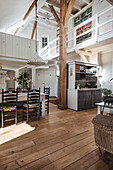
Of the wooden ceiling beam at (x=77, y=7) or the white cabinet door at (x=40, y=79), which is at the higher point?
the wooden ceiling beam at (x=77, y=7)

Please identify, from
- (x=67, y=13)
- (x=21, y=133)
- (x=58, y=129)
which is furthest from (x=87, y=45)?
(x=21, y=133)

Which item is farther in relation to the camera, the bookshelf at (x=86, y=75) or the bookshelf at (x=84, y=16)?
the bookshelf at (x=84, y=16)

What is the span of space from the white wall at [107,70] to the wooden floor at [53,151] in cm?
419

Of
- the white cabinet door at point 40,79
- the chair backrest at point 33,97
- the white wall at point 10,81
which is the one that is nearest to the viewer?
the chair backrest at point 33,97

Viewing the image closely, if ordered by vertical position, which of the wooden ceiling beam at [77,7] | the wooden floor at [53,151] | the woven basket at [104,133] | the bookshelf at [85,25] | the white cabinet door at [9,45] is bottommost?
the wooden floor at [53,151]

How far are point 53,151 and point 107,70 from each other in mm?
5541

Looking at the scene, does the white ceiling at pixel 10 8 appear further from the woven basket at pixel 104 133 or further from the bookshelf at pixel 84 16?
the bookshelf at pixel 84 16

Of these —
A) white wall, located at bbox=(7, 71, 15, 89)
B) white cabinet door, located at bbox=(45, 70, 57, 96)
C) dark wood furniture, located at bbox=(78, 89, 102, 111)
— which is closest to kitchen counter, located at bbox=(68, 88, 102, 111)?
dark wood furniture, located at bbox=(78, 89, 102, 111)

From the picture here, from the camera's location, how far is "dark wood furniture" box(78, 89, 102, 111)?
14.6 ft

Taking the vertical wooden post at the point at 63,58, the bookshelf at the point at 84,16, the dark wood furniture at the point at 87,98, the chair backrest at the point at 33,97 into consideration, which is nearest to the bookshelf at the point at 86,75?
the dark wood furniture at the point at 87,98

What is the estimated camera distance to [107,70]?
6082 millimetres

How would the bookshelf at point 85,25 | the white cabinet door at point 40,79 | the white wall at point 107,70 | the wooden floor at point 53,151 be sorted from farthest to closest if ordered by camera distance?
the white cabinet door at point 40,79, the bookshelf at point 85,25, the white wall at point 107,70, the wooden floor at point 53,151

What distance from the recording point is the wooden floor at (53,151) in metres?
1.51

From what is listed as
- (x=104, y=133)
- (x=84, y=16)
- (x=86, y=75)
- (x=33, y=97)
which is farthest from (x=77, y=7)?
(x=104, y=133)
